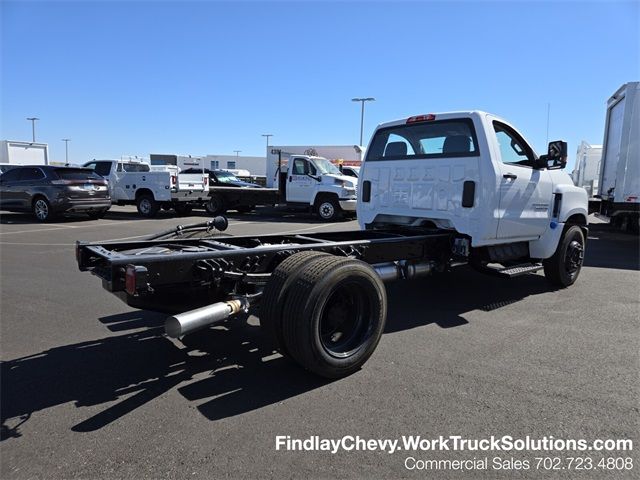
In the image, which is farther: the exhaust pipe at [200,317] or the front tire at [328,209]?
the front tire at [328,209]

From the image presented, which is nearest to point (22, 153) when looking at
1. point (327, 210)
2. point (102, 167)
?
point (102, 167)

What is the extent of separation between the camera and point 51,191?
14.1 metres

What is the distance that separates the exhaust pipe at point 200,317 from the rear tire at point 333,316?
0.38 metres

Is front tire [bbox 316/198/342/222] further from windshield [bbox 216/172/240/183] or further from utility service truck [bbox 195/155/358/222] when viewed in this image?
windshield [bbox 216/172/240/183]

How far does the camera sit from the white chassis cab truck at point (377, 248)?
10.6ft

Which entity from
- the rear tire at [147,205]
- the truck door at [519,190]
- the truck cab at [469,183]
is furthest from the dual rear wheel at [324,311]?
the rear tire at [147,205]

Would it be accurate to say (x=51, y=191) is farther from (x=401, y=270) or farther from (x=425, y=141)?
(x=401, y=270)

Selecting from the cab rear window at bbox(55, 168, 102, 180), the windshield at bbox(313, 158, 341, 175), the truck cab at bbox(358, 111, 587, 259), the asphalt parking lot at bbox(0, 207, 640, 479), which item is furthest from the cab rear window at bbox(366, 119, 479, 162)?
the cab rear window at bbox(55, 168, 102, 180)

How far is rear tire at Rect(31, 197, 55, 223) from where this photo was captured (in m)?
14.1

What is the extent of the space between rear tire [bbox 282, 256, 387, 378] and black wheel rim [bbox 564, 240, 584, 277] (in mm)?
4095

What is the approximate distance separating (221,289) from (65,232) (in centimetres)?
1011

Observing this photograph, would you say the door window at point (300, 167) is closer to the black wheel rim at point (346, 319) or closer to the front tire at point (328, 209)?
the front tire at point (328, 209)

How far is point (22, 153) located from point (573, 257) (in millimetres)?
32328

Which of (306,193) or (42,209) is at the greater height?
(306,193)
